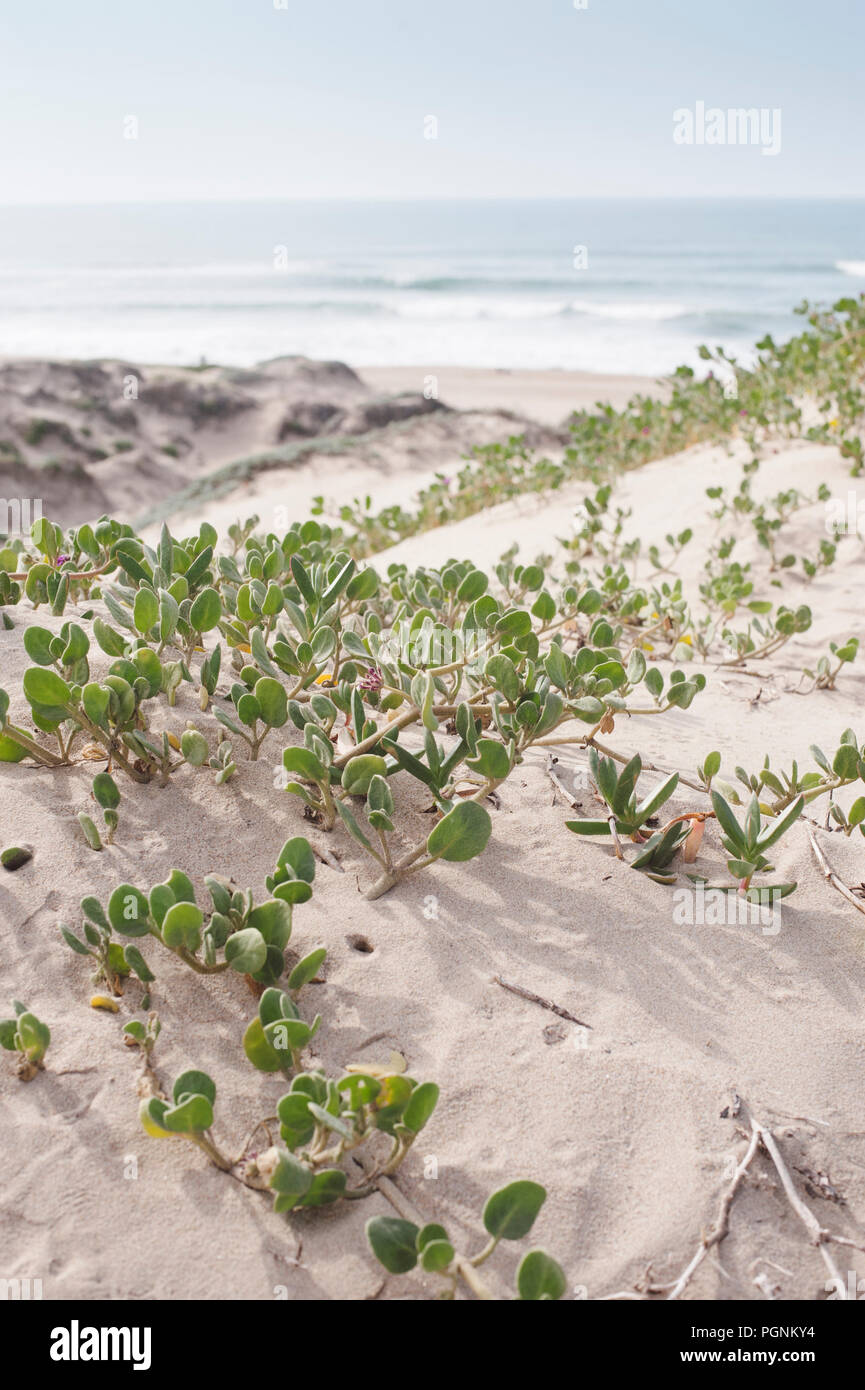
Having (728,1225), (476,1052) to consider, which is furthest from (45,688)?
(728,1225)

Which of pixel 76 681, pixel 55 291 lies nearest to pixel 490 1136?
pixel 76 681

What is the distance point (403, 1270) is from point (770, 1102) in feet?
2.23

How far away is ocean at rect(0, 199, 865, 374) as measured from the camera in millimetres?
29047

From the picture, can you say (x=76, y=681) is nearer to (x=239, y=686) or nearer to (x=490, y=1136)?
(x=239, y=686)

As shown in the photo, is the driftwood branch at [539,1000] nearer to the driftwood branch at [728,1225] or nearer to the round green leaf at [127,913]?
the driftwood branch at [728,1225]

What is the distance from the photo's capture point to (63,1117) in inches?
61.4

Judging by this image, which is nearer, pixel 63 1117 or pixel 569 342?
pixel 63 1117

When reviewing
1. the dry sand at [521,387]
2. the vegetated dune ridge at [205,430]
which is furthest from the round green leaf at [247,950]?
the dry sand at [521,387]

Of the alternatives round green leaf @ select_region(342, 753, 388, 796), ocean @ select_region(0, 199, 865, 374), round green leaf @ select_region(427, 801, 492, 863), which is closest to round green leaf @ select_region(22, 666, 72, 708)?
round green leaf @ select_region(342, 753, 388, 796)

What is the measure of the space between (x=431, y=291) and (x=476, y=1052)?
131ft

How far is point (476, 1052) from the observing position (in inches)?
66.2

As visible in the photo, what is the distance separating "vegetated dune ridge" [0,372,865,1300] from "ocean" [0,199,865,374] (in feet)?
21.6

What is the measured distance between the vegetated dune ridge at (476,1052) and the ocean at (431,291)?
6596 millimetres

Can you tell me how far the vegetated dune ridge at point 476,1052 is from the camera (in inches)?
55.9
